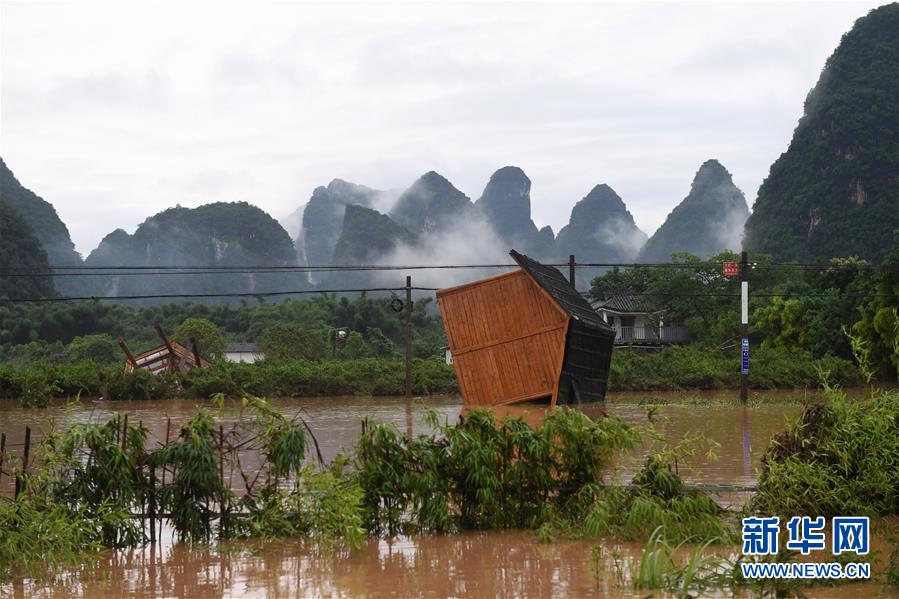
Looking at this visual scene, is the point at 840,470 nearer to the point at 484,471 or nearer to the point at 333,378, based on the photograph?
the point at 484,471

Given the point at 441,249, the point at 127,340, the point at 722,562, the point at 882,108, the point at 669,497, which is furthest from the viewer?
the point at 441,249

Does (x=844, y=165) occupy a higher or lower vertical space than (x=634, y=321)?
higher

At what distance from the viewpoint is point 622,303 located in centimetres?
4909

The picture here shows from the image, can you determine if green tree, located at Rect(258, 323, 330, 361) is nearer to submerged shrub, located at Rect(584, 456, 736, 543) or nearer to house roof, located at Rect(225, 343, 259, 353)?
house roof, located at Rect(225, 343, 259, 353)

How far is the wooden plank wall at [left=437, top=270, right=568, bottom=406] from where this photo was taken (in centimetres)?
1948

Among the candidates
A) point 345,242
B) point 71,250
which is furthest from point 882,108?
point 71,250

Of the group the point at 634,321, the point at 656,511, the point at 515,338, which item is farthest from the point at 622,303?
the point at 656,511

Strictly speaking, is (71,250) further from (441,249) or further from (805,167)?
(805,167)

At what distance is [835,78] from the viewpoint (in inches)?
2832

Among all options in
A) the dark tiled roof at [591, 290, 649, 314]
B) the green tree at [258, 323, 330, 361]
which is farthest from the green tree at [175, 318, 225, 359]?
the dark tiled roof at [591, 290, 649, 314]

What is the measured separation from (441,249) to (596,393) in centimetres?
8693

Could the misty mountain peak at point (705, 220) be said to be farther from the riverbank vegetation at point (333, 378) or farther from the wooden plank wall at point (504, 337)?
the wooden plank wall at point (504, 337)

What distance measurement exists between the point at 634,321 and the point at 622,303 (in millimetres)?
1122

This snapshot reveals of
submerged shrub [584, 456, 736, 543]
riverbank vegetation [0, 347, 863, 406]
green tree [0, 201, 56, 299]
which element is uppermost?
green tree [0, 201, 56, 299]
